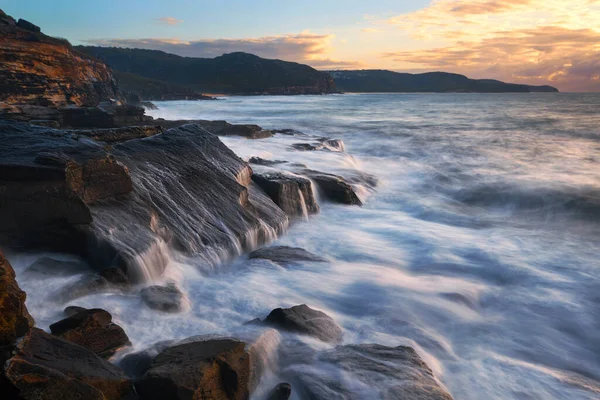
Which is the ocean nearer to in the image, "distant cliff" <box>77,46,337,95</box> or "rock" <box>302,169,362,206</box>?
"rock" <box>302,169,362,206</box>

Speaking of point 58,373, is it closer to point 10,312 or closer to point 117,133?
point 10,312

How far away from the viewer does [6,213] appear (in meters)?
5.50

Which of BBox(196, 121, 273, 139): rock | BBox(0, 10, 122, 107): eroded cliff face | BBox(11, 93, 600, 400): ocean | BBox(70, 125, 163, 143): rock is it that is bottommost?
BBox(11, 93, 600, 400): ocean

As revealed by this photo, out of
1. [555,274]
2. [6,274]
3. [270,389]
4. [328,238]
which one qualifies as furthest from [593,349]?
[6,274]

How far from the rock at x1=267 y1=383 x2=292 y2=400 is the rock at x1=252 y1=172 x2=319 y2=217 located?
568cm

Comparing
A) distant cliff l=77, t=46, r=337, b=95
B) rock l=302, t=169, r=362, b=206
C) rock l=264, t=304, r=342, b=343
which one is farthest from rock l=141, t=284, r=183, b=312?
distant cliff l=77, t=46, r=337, b=95

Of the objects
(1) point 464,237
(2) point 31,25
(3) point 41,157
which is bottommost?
(1) point 464,237

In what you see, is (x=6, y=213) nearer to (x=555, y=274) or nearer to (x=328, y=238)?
(x=328, y=238)

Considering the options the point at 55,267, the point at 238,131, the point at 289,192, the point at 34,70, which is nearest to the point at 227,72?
the point at 34,70

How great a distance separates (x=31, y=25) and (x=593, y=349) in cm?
2426

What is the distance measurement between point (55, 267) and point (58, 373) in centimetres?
266

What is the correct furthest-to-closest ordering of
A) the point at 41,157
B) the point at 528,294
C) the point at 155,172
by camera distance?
the point at 155,172 < the point at 528,294 < the point at 41,157

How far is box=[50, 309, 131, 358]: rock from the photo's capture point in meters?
3.93

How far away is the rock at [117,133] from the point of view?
8.40 metres
